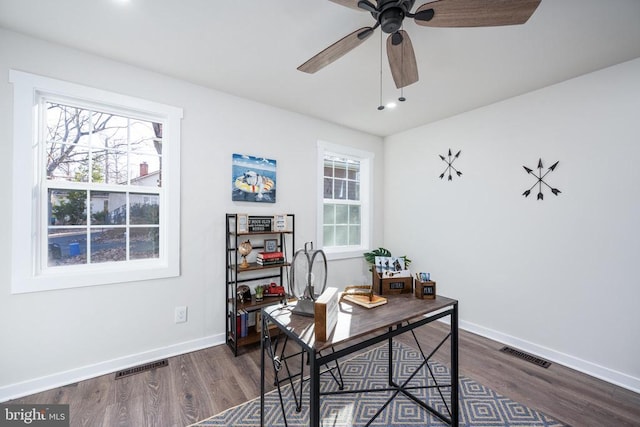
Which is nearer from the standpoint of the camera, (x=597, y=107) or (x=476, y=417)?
(x=476, y=417)

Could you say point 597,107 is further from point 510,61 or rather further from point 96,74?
point 96,74

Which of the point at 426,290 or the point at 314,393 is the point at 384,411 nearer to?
the point at 426,290

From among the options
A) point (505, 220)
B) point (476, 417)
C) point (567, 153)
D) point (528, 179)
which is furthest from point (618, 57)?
point (476, 417)

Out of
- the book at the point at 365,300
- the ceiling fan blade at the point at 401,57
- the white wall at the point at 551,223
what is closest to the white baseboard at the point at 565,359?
the white wall at the point at 551,223

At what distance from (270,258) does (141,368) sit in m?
1.40

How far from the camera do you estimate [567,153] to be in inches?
99.7

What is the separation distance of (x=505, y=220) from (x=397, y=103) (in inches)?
67.9

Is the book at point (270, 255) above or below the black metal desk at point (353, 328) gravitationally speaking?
above

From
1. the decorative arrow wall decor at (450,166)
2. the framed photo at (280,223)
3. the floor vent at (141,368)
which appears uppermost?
the decorative arrow wall decor at (450,166)

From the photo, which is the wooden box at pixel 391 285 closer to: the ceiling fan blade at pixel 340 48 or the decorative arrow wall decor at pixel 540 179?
the ceiling fan blade at pixel 340 48

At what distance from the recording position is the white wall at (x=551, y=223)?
7.37 ft

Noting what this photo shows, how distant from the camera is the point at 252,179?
9.83 ft

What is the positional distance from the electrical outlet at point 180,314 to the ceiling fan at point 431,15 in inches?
96.3

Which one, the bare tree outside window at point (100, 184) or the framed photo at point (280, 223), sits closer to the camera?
the bare tree outside window at point (100, 184)
